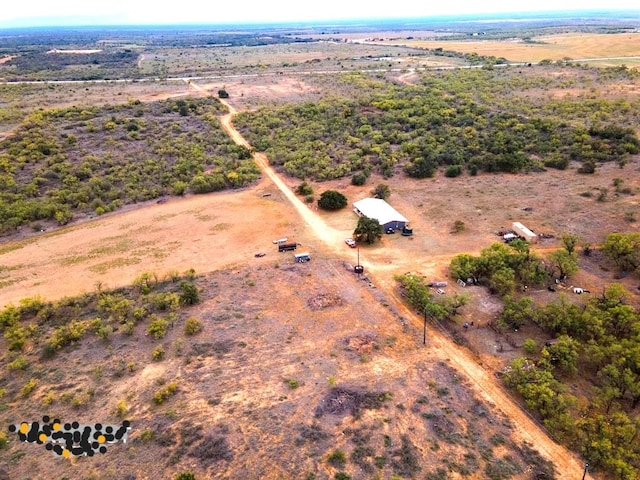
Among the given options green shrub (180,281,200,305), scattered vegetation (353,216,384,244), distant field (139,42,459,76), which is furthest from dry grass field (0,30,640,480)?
distant field (139,42,459,76)

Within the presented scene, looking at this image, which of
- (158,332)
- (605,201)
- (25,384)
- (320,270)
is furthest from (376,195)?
(25,384)

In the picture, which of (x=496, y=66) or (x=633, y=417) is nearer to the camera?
(x=633, y=417)

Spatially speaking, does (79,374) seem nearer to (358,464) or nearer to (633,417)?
(358,464)

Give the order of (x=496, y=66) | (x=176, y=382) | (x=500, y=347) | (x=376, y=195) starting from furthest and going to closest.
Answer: (x=496, y=66) → (x=376, y=195) → (x=500, y=347) → (x=176, y=382)

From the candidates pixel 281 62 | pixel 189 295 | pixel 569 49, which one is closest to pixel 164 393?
pixel 189 295

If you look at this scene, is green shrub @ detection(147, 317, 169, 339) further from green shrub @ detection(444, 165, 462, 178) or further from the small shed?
green shrub @ detection(444, 165, 462, 178)

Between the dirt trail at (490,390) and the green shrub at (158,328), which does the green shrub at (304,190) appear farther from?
the green shrub at (158,328)

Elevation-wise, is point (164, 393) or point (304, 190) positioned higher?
point (164, 393)

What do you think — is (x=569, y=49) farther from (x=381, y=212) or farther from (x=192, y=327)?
(x=192, y=327)
